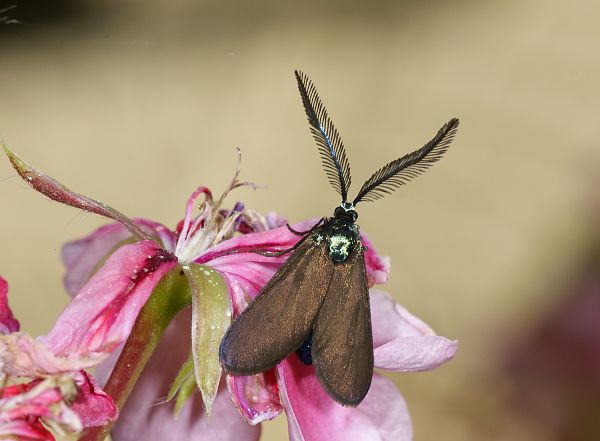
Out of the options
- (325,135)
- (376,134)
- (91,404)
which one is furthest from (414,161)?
(376,134)

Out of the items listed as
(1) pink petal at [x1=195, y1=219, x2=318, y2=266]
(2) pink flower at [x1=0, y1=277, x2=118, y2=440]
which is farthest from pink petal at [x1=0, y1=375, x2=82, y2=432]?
(1) pink petal at [x1=195, y1=219, x2=318, y2=266]

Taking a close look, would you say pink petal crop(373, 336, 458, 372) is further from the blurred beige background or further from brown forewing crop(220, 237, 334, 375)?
the blurred beige background

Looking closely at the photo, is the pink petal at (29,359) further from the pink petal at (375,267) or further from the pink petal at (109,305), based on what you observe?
the pink petal at (375,267)

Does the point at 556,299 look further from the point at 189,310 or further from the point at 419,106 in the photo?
the point at 189,310

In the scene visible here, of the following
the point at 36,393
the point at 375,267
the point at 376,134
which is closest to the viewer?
the point at 36,393

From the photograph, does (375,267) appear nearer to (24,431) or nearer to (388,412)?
(388,412)

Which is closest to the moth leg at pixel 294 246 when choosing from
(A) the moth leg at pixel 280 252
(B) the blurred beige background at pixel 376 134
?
(A) the moth leg at pixel 280 252

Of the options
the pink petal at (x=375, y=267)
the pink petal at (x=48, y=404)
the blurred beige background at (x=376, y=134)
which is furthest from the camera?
the blurred beige background at (x=376, y=134)
